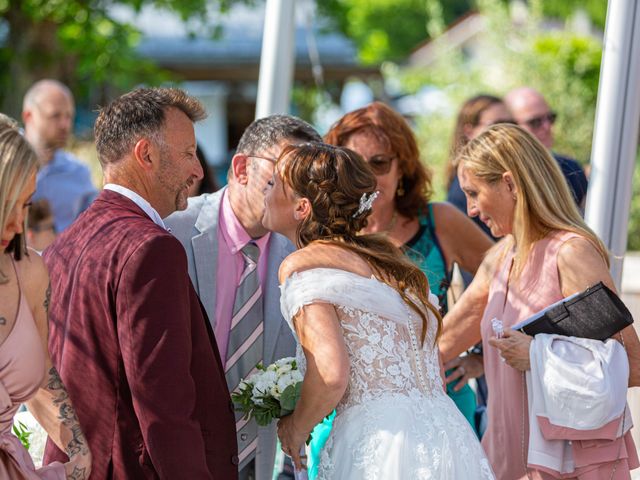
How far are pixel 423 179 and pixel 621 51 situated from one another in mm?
1056

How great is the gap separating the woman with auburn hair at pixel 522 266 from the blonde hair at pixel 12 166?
5.84 ft

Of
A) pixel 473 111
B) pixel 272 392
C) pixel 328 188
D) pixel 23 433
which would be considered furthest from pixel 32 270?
pixel 473 111

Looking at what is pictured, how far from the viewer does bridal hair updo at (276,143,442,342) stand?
10.8 feet

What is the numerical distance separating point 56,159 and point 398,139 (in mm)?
3526

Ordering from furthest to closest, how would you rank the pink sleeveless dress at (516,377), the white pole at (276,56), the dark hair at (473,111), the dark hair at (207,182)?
the dark hair at (207,182) < the dark hair at (473,111) < the white pole at (276,56) < the pink sleeveless dress at (516,377)

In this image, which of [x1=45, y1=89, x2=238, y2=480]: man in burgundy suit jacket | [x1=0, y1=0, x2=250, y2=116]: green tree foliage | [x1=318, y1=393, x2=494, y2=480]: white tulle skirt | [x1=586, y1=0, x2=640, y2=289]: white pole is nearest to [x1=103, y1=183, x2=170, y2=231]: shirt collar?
[x1=45, y1=89, x2=238, y2=480]: man in burgundy suit jacket

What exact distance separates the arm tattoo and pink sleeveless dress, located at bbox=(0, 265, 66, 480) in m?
0.05

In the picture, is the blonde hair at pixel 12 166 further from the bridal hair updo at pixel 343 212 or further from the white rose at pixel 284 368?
the white rose at pixel 284 368

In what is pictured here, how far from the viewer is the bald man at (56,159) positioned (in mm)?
7273

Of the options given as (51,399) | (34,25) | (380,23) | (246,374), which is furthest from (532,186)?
(380,23)

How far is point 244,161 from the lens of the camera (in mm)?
3994

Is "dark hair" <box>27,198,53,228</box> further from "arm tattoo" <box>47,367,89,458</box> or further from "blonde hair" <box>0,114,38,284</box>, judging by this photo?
"blonde hair" <box>0,114,38,284</box>

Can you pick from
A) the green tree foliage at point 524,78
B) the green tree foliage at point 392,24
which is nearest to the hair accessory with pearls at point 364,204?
the green tree foliage at point 524,78

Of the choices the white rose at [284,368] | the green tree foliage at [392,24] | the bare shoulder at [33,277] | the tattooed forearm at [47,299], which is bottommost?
the white rose at [284,368]
